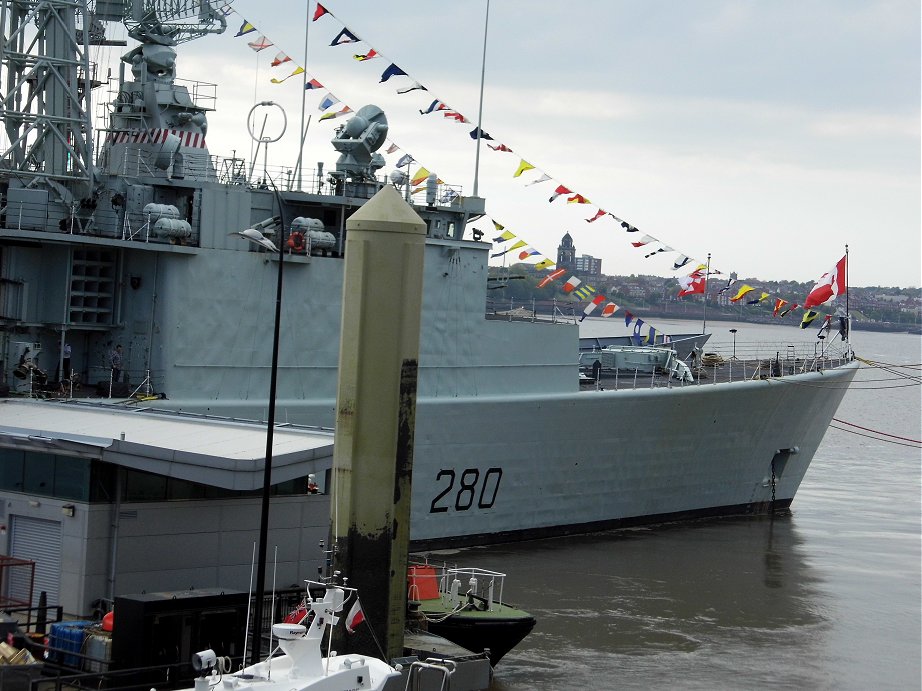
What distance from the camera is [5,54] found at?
20406 millimetres

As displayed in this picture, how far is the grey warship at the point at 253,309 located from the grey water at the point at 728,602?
1217mm

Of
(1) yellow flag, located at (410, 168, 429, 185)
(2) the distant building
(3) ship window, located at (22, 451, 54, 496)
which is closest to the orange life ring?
(1) yellow flag, located at (410, 168, 429, 185)

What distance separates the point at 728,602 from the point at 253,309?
8085 mm

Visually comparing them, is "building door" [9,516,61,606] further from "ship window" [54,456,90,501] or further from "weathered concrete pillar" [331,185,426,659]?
"weathered concrete pillar" [331,185,426,659]

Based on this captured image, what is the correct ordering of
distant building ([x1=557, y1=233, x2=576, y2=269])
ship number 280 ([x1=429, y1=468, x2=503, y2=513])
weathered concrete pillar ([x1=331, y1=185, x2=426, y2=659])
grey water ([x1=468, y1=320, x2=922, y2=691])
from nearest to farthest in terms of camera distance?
weathered concrete pillar ([x1=331, y1=185, x2=426, y2=659]) → grey water ([x1=468, y1=320, x2=922, y2=691]) → ship number 280 ([x1=429, y1=468, x2=503, y2=513]) → distant building ([x1=557, y1=233, x2=576, y2=269])

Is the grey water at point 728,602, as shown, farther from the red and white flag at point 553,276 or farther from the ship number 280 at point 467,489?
the red and white flag at point 553,276

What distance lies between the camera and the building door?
524 inches

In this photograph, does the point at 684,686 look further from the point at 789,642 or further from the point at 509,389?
the point at 509,389

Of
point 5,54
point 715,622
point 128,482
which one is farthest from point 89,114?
point 715,622

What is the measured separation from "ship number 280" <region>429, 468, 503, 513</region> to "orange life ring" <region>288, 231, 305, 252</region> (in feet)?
13.3

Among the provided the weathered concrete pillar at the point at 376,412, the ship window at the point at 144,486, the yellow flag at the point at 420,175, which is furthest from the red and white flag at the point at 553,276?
the ship window at the point at 144,486

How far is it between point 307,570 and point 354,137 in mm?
9938

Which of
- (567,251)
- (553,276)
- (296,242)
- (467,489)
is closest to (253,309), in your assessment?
(296,242)

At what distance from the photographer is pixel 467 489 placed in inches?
875
